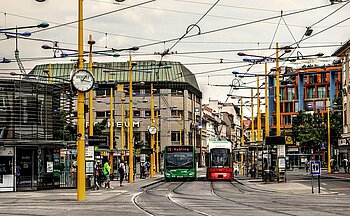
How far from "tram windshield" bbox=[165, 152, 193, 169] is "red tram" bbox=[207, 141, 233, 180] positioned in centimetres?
165

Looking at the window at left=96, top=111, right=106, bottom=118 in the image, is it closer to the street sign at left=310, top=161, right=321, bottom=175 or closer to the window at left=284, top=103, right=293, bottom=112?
the window at left=284, top=103, right=293, bottom=112

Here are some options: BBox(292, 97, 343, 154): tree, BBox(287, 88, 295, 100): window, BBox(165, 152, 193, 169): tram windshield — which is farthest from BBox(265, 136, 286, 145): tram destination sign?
BBox(287, 88, 295, 100): window

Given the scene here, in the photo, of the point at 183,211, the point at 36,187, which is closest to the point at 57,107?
the point at 36,187

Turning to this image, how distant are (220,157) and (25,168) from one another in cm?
2310

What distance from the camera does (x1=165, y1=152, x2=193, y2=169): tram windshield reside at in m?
60.5

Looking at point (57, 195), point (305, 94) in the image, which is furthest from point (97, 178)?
point (305, 94)

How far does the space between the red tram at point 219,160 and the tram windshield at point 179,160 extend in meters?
1.65

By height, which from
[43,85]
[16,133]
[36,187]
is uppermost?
[43,85]

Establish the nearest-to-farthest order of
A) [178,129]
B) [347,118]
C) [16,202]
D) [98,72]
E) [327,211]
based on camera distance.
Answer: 1. [327,211]
2. [16,202]
3. [347,118]
4. [98,72]
5. [178,129]

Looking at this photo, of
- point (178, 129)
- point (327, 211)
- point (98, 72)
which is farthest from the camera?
point (178, 129)

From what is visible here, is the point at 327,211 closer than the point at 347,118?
Yes

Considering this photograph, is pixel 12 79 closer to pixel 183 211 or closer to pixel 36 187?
pixel 36 187

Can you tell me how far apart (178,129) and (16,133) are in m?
82.7

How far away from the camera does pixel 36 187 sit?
41781 mm
